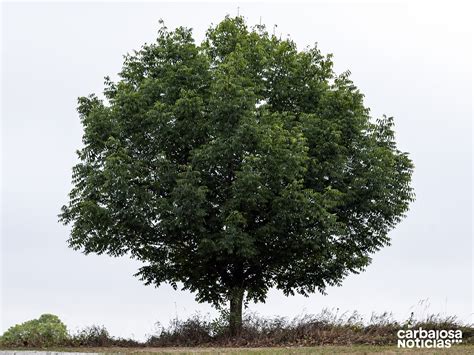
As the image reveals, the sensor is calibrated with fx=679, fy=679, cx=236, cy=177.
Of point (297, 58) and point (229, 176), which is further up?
point (297, 58)

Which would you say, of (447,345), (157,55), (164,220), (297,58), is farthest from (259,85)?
(447,345)

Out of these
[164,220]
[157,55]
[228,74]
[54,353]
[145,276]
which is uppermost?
[157,55]

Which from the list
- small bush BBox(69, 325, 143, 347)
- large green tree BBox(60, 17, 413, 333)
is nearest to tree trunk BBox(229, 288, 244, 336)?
large green tree BBox(60, 17, 413, 333)

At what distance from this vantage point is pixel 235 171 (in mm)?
23500

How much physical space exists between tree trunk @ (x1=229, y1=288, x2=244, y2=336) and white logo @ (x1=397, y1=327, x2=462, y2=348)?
20.0 ft

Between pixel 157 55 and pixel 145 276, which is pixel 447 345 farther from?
pixel 157 55

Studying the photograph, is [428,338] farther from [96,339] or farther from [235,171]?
[96,339]

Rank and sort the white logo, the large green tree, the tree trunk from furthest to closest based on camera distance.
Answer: the tree trunk
the large green tree
the white logo

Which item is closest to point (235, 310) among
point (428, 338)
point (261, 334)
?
point (261, 334)

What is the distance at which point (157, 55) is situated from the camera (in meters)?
27.8

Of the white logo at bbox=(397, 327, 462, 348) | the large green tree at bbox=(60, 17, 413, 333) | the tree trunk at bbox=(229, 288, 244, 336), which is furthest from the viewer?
the tree trunk at bbox=(229, 288, 244, 336)

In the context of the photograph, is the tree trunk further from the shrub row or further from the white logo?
the white logo

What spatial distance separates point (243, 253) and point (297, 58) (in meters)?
9.34

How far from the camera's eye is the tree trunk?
25239 mm
